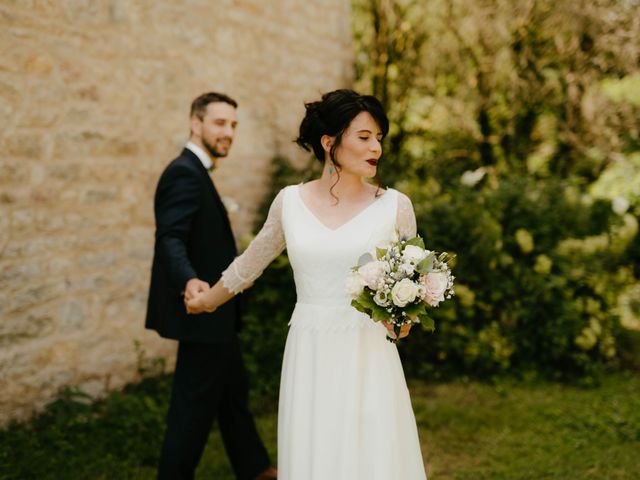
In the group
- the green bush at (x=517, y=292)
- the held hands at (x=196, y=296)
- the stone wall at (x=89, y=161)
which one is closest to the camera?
the held hands at (x=196, y=296)

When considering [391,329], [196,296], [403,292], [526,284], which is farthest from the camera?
[526,284]

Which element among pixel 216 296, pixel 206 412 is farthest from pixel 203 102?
pixel 206 412

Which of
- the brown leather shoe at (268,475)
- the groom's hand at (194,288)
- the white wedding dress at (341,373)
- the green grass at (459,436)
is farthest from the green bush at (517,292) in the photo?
the white wedding dress at (341,373)

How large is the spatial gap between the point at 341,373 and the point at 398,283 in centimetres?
47

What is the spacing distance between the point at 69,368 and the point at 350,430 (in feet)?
9.06

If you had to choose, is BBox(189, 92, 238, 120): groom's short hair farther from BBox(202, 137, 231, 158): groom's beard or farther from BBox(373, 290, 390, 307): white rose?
BBox(373, 290, 390, 307): white rose

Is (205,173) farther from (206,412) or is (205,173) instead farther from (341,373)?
(341,373)

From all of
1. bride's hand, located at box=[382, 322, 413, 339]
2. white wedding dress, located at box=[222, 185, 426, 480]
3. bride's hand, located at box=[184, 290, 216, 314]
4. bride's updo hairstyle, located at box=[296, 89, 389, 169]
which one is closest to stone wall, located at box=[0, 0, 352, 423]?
bride's hand, located at box=[184, 290, 216, 314]

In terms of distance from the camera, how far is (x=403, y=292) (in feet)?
7.78

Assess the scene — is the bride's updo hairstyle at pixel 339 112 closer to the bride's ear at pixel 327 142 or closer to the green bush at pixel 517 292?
the bride's ear at pixel 327 142

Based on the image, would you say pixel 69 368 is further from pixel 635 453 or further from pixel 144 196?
pixel 635 453

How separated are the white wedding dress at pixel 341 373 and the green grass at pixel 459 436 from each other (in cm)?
164

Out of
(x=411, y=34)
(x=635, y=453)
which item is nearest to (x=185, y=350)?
(x=635, y=453)

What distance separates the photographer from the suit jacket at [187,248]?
11.2 ft
